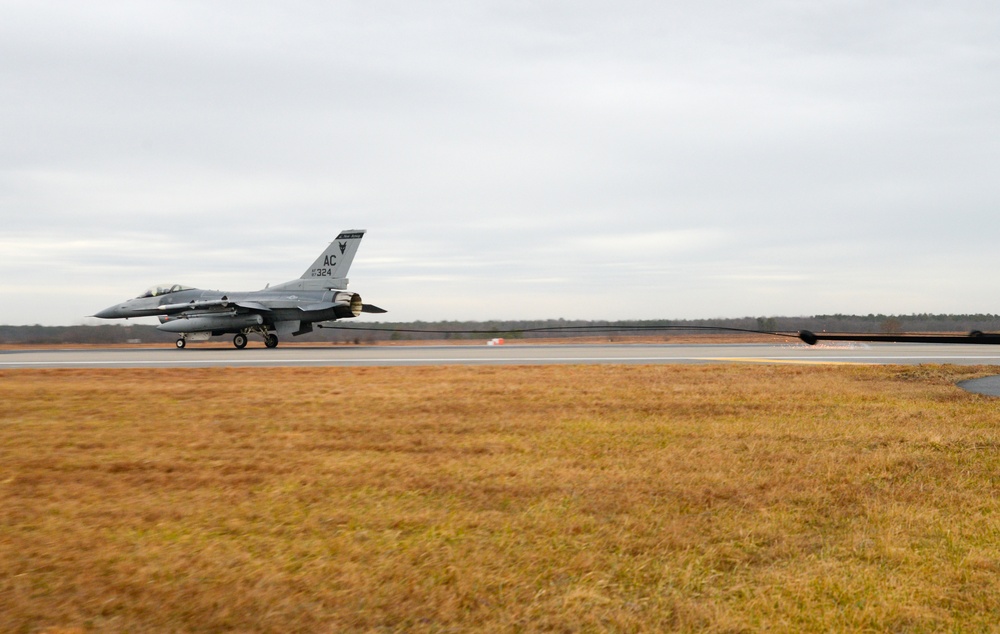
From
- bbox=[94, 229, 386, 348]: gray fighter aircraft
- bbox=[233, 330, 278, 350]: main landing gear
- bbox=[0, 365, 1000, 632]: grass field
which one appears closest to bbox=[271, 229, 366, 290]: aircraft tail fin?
bbox=[94, 229, 386, 348]: gray fighter aircraft

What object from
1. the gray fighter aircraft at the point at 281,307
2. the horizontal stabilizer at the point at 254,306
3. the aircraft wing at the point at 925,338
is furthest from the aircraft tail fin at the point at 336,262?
the aircraft wing at the point at 925,338

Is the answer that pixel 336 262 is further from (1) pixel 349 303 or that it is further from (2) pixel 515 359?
(2) pixel 515 359

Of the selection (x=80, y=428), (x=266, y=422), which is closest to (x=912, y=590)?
(x=266, y=422)

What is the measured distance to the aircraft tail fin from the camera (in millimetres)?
32781

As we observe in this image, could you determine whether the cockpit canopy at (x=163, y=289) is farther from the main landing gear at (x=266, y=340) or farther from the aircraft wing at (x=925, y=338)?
the aircraft wing at (x=925, y=338)

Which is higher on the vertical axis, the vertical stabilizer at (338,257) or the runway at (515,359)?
the vertical stabilizer at (338,257)

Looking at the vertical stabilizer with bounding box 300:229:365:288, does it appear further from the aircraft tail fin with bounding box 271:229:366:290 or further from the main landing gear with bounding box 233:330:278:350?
the main landing gear with bounding box 233:330:278:350

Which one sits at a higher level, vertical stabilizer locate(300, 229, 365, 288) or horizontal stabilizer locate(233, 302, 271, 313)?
vertical stabilizer locate(300, 229, 365, 288)

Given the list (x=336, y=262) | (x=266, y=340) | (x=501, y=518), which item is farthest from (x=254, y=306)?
(x=501, y=518)

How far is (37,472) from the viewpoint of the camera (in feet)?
25.4

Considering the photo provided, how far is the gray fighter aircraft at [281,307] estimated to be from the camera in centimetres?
3225

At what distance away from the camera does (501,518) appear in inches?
231

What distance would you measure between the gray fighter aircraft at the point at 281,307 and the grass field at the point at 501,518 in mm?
19882

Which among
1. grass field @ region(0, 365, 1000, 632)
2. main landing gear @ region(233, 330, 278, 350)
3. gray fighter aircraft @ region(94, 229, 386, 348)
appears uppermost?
gray fighter aircraft @ region(94, 229, 386, 348)
